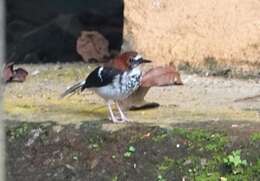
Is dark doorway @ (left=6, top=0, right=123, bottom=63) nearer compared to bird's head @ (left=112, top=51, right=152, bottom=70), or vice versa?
bird's head @ (left=112, top=51, right=152, bottom=70)

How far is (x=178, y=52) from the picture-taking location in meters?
5.88

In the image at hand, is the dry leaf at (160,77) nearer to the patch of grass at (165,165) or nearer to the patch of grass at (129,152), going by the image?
the patch of grass at (129,152)

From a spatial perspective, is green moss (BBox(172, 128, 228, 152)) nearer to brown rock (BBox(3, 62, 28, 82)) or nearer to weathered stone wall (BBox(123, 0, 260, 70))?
weathered stone wall (BBox(123, 0, 260, 70))

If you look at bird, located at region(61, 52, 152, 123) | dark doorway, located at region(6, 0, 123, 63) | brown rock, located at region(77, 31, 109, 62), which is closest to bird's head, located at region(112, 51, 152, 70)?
bird, located at region(61, 52, 152, 123)

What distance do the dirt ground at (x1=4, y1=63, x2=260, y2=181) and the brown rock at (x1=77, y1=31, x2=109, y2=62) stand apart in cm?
150

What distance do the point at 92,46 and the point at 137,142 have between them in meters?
2.64

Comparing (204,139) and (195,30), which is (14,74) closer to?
(195,30)

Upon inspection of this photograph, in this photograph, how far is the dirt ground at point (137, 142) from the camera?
3865mm


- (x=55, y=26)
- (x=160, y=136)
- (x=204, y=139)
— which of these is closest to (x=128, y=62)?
(x=160, y=136)

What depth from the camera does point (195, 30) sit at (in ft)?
19.1

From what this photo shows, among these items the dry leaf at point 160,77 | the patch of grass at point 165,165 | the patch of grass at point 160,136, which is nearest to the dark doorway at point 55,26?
the dry leaf at point 160,77

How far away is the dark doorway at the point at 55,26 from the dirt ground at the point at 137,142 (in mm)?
2053

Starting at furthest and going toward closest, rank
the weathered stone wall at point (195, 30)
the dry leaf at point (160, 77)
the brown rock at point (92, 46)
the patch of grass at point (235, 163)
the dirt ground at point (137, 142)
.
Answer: the brown rock at point (92, 46)
the weathered stone wall at point (195, 30)
the dry leaf at point (160, 77)
the dirt ground at point (137, 142)
the patch of grass at point (235, 163)

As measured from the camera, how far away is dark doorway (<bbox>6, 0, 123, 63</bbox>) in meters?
7.07
